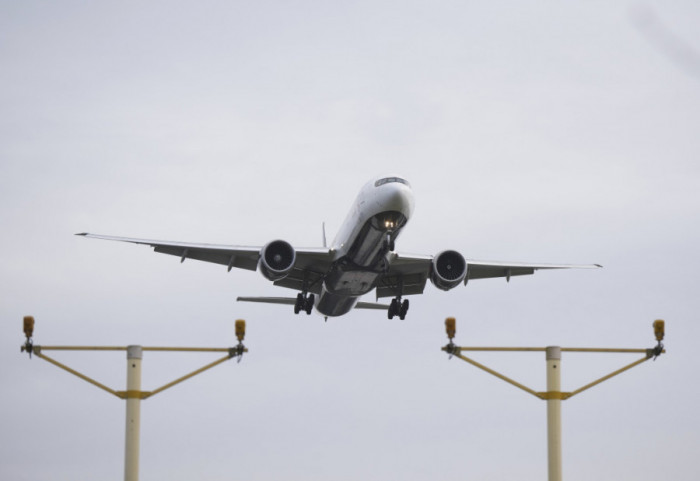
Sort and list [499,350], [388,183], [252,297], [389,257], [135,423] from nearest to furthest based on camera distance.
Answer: [135,423]
[499,350]
[388,183]
[389,257]
[252,297]

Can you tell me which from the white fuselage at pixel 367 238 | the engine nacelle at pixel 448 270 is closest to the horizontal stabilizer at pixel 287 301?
the white fuselage at pixel 367 238

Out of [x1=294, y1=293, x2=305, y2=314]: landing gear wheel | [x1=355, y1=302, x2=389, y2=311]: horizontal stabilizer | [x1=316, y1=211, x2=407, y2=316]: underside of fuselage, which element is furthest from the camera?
[x1=355, y1=302, x2=389, y2=311]: horizontal stabilizer

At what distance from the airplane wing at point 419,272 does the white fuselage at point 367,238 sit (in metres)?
1.55

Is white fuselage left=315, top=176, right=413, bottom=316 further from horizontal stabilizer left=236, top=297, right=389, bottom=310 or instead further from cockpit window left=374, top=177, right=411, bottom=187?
horizontal stabilizer left=236, top=297, right=389, bottom=310

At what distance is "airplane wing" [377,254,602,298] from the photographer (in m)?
44.0

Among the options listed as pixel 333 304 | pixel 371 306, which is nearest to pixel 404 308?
pixel 371 306

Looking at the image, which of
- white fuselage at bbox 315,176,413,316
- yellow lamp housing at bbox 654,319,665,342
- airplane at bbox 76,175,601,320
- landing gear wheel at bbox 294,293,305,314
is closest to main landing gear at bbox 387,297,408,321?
airplane at bbox 76,175,601,320

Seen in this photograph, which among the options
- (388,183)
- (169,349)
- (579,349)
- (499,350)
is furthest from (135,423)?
(388,183)

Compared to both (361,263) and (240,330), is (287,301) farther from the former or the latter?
(240,330)

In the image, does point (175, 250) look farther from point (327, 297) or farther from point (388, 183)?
point (388, 183)

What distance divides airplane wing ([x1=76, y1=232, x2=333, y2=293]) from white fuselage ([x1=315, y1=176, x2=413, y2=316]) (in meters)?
0.60

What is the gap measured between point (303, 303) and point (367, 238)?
6.82 m

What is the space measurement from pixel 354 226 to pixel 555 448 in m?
23.6

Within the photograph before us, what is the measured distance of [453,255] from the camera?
4294cm
